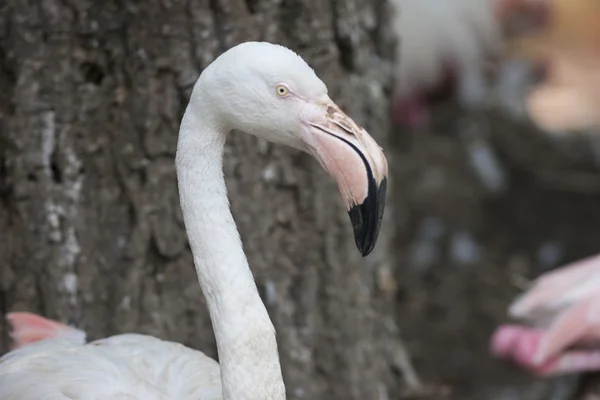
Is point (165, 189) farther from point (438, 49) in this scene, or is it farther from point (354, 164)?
point (438, 49)

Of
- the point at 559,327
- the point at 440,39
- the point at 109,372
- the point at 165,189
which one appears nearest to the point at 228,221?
the point at 109,372

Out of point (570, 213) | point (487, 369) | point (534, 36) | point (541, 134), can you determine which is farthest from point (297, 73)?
point (534, 36)

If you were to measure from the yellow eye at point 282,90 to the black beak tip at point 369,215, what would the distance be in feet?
0.70

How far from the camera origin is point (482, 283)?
475 cm

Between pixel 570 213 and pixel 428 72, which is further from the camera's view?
pixel 428 72

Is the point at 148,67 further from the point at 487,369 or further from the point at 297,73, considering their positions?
the point at 487,369

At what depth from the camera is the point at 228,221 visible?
1.95 m

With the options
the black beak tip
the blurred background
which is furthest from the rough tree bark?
the black beak tip

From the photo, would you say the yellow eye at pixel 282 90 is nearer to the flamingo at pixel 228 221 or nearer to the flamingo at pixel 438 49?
the flamingo at pixel 228 221

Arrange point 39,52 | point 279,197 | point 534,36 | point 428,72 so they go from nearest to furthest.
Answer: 1. point 39,52
2. point 279,197
3. point 428,72
4. point 534,36

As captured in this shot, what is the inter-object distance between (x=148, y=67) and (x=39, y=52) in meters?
0.25

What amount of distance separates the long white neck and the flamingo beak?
208mm

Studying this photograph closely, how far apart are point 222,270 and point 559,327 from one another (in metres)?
1.58

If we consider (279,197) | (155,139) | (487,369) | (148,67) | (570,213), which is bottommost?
(487,369)
